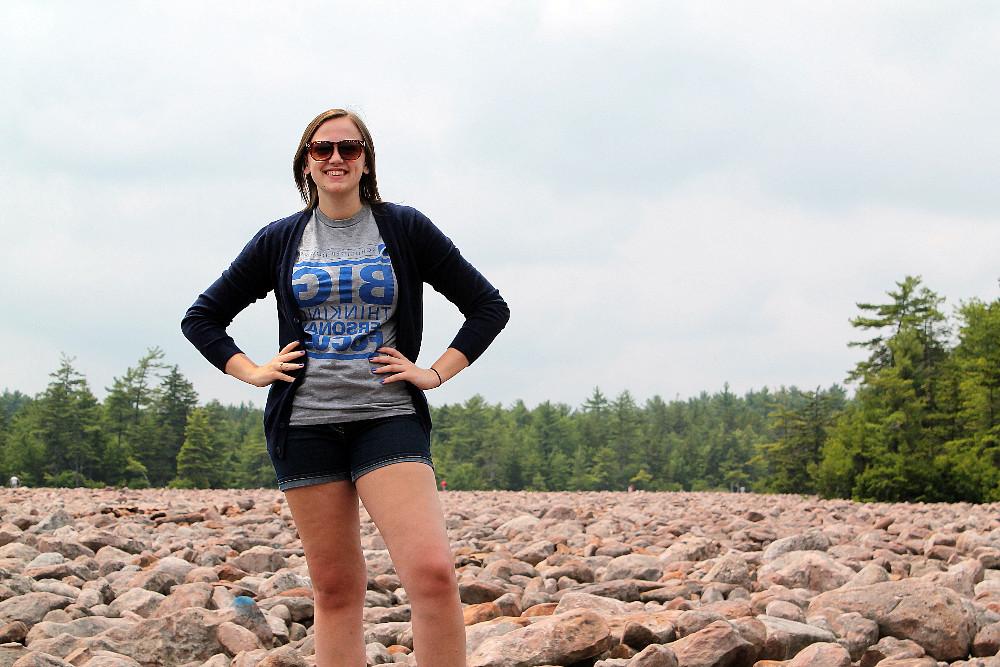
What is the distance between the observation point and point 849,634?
4.47 m

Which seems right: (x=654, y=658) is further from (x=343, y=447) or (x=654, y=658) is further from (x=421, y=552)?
(x=343, y=447)

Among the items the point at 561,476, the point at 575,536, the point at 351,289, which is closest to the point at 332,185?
the point at 351,289

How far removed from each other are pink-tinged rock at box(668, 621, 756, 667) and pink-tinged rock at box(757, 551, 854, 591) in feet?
7.03

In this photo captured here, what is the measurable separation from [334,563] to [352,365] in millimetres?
634

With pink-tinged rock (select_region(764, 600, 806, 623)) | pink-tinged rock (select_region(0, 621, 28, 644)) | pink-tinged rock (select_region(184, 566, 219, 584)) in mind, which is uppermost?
pink-tinged rock (select_region(184, 566, 219, 584))

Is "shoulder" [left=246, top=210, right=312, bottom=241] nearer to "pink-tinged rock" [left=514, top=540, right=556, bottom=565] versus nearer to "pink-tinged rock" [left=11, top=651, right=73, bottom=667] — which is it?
"pink-tinged rock" [left=11, top=651, right=73, bottom=667]

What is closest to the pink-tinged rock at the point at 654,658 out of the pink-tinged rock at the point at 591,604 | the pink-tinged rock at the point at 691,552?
the pink-tinged rock at the point at 591,604

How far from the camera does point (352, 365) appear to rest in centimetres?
284


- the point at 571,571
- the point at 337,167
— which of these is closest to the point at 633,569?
the point at 571,571

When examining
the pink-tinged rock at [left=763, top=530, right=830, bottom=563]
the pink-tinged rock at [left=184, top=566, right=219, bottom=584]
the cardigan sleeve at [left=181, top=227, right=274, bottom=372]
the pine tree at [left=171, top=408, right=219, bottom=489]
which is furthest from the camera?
the pine tree at [left=171, top=408, right=219, bottom=489]

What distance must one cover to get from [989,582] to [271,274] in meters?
5.01

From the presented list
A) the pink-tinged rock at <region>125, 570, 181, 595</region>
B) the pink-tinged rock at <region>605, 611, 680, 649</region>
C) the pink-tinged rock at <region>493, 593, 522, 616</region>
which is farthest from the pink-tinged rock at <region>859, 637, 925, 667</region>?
the pink-tinged rock at <region>125, 570, 181, 595</region>

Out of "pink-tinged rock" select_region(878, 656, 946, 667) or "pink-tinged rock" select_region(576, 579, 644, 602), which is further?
"pink-tinged rock" select_region(576, 579, 644, 602)

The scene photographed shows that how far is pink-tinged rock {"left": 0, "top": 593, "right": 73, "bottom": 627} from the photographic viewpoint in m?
4.71
